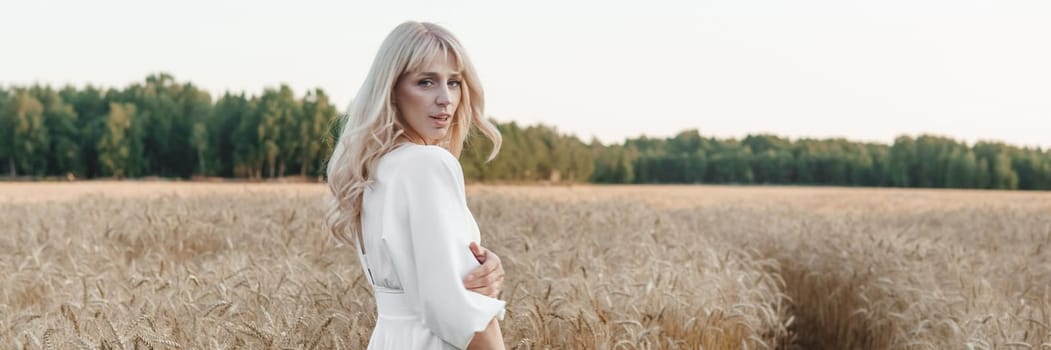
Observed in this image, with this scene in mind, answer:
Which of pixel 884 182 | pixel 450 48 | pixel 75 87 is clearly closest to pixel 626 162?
pixel 884 182

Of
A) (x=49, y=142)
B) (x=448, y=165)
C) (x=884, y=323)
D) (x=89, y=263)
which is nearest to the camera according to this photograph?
(x=448, y=165)

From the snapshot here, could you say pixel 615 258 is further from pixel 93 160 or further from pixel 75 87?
pixel 75 87

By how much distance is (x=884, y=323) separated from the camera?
5773mm

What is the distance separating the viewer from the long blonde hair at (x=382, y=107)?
5.96ft

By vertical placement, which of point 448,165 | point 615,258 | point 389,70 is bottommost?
point 615,258

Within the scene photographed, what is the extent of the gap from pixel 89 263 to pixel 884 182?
60870 mm

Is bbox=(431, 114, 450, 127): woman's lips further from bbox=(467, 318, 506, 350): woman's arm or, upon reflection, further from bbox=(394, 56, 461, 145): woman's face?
bbox=(467, 318, 506, 350): woman's arm

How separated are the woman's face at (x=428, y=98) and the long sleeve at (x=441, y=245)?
165mm

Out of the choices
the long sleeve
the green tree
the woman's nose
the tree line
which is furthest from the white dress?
the green tree

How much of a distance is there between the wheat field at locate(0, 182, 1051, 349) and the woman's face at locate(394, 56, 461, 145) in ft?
3.98

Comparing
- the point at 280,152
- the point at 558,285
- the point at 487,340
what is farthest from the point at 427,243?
the point at 280,152

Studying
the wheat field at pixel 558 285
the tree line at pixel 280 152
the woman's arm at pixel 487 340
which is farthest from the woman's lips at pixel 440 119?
the tree line at pixel 280 152

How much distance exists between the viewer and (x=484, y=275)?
174 centimetres

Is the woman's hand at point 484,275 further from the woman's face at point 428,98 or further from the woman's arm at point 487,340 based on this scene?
the woman's face at point 428,98
